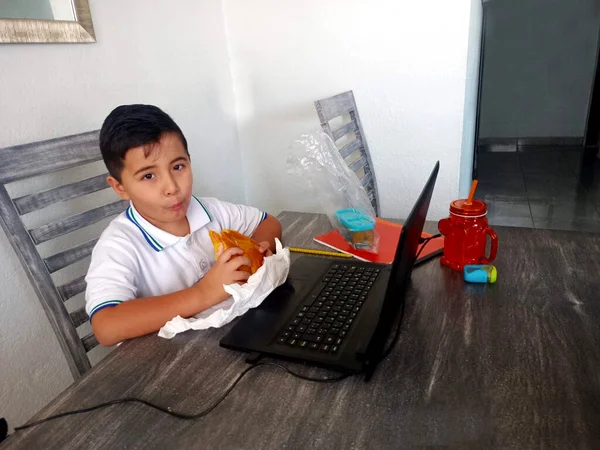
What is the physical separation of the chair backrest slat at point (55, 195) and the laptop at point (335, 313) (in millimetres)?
490

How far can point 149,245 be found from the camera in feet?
3.07

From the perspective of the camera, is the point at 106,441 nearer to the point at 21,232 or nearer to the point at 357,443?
the point at 357,443

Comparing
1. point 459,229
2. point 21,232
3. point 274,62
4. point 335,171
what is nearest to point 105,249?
point 21,232

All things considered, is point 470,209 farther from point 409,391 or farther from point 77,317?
point 77,317

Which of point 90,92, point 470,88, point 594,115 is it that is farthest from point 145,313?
point 594,115

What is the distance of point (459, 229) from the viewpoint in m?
0.88

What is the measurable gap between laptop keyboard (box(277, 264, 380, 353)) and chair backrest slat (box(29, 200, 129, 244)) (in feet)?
1.74

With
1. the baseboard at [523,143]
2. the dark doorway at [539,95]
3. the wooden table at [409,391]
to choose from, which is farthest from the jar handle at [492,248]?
the baseboard at [523,143]

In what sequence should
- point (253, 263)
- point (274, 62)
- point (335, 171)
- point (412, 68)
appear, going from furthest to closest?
point (274, 62) → point (412, 68) → point (335, 171) → point (253, 263)

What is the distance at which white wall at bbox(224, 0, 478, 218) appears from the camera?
1592 mm

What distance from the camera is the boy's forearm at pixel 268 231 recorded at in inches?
43.1

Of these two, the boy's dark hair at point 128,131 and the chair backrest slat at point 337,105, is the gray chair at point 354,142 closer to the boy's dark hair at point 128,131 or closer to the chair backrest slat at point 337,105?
the chair backrest slat at point 337,105

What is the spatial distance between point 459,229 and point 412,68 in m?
0.94

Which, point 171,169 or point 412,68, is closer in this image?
point 171,169
